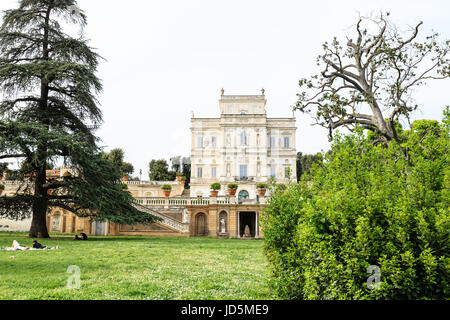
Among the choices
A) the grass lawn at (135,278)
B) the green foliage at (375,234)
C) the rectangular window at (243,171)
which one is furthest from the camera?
the rectangular window at (243,171)

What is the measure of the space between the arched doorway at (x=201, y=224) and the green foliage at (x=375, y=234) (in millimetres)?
20264

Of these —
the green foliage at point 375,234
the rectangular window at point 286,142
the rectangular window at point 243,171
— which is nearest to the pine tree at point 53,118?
the green foliage at point 375,234

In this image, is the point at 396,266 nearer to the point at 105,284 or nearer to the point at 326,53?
the point at 105,284

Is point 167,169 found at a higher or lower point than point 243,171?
higher

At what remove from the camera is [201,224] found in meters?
25.3

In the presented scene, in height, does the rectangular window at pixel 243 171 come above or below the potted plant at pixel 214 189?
above

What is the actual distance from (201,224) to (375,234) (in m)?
22.1

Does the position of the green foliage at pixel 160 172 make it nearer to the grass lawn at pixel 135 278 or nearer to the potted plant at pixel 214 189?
the potted plant at pixel 214 189

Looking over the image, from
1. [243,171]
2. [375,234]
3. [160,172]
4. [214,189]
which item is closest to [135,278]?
[375,234]

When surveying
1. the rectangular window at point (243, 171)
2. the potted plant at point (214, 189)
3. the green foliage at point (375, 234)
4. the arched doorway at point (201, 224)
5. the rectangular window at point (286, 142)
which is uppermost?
the rectangular window at point (286, 142)

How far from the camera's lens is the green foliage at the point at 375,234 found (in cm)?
350

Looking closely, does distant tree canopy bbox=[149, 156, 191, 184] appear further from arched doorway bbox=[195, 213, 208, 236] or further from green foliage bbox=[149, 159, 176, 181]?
arched doorway bbox=[195, 213, 208, 236]

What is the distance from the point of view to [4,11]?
67.2ft

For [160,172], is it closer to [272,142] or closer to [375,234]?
[272,142]
